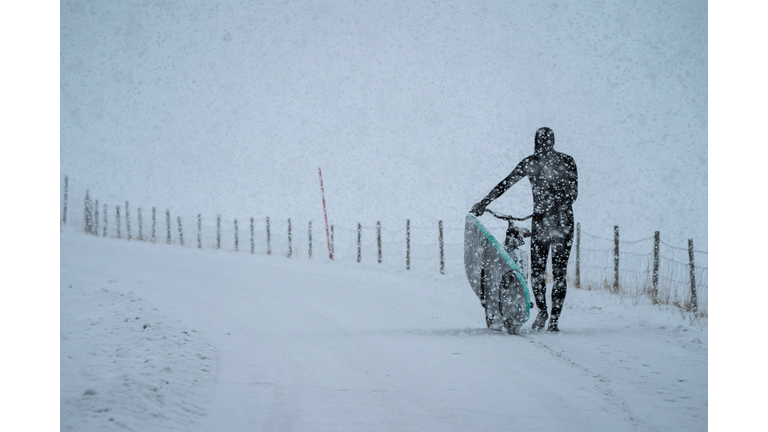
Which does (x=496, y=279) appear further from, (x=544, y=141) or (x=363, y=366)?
(x=363, y=366)

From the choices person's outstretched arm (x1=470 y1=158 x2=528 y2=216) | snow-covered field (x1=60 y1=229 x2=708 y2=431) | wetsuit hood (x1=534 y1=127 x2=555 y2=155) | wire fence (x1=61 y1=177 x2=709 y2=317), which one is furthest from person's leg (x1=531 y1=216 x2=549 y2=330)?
wetsuit hood (x1=534 y1=127 x2=555 y2=155)

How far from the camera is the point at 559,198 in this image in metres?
5.43

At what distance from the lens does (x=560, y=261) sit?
551 centimetres

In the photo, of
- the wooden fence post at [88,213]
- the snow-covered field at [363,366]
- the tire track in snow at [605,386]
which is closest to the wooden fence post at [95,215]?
the wooden fence post at [88,213]

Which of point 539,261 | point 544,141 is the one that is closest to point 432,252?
point 539,261

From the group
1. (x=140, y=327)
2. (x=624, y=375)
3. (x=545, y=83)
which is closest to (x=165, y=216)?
(x=140, y=327)

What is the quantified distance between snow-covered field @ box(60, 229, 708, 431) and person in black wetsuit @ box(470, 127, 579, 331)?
0.54 metres

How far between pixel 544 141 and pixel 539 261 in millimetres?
1244

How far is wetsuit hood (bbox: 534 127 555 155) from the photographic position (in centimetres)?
545

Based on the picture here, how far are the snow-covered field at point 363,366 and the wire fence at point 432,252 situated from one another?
121cm

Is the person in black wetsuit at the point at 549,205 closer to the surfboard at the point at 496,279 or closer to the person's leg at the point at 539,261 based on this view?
the person's leg at the point at 539,261

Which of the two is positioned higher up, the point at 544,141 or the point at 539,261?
the point at 544,141
